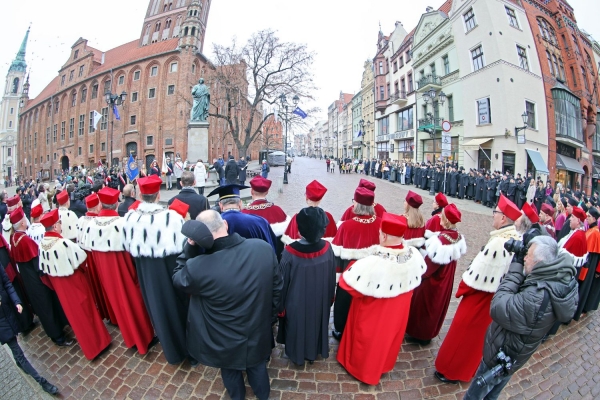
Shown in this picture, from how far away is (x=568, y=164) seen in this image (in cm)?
2216

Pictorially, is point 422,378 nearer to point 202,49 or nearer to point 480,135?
point 480,135

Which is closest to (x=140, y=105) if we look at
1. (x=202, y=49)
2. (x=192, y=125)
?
(x=202, y=49)

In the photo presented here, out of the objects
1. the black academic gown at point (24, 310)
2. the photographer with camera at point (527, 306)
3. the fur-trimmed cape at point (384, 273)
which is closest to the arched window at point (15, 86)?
the black academic gown at point (24, 310)

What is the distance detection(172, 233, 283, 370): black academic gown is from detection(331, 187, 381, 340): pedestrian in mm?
1330

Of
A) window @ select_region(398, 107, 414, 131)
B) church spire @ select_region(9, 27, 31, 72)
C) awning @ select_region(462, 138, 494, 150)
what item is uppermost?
church spire @ select_region(9, 27, 31, 72)

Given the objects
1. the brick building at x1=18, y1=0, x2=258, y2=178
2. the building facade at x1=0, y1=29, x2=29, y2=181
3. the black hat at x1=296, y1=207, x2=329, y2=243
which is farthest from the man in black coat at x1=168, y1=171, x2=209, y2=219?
the building facade at x1=0, y1=29, x2=29, y2=181

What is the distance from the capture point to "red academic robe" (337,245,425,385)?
2627 mm

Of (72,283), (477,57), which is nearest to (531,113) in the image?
(477,57)

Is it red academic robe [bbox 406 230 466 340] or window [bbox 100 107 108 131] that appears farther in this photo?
window [bbox 100 107 108 131]

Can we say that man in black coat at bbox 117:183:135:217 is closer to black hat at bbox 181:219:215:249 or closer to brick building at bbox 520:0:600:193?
black hat at bbox 181:219:215:249

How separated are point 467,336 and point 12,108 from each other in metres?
106

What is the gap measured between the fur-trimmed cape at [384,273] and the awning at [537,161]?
2207 cm

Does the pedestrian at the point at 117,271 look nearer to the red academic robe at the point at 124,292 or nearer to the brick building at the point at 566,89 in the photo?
the red academic robe at the point at 124,292

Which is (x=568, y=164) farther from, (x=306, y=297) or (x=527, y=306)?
(x=306, y=297)
